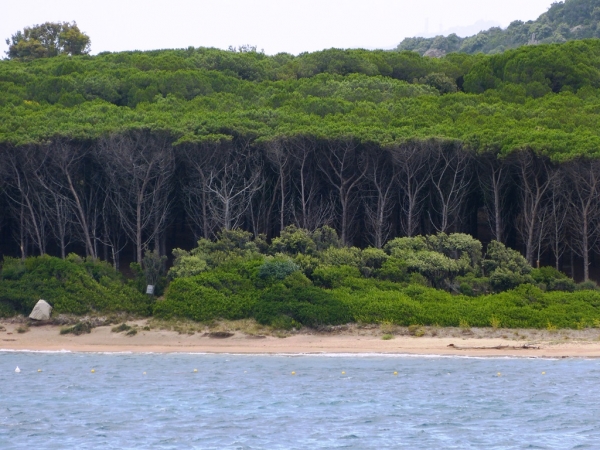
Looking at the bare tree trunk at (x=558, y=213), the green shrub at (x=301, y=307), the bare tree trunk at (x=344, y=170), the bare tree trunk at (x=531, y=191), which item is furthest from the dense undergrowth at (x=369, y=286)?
the bare tree trunk at (x=344, y=170)

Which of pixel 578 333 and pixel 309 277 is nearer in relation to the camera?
pixel 578 333

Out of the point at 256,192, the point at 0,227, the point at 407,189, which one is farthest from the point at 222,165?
the point at 0,227

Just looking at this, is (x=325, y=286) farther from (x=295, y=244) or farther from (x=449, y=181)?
(x=449, y=181)

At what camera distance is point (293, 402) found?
24453 mm

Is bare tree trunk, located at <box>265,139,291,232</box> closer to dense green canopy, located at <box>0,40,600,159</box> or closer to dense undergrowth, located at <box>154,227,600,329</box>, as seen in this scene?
dense green canopy, located at <box>0,40,600,159</box>

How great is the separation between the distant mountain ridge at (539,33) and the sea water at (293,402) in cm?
7173

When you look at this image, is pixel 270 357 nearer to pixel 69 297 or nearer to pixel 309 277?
pixel 309 277

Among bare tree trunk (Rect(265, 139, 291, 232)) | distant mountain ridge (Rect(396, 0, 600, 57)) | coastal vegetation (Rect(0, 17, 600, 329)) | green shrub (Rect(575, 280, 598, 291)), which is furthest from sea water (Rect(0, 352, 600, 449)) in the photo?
distant mountain ridge (Rect(396, 0, 600, 57))

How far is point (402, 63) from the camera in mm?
63031

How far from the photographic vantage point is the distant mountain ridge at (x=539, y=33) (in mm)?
99438

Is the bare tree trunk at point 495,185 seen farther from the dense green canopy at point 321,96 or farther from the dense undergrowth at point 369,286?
the dense undergrowth at point 369,286

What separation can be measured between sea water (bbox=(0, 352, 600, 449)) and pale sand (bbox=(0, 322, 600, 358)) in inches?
22.8

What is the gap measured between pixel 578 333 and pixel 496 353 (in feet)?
10.8

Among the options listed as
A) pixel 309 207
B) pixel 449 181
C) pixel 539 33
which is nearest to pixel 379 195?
pixel 309 207
